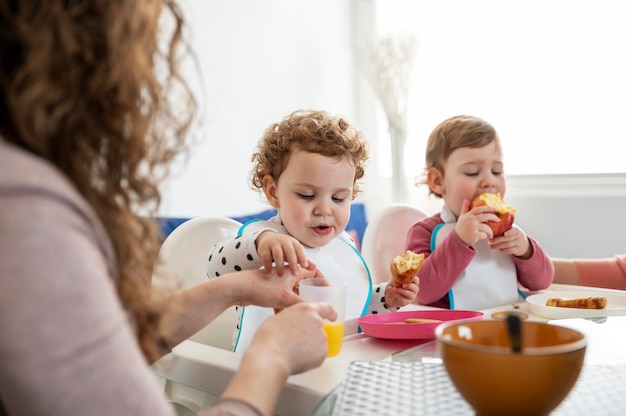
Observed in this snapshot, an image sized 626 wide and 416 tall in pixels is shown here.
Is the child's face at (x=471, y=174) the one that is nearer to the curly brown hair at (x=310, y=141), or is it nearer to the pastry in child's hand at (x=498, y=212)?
the pastry in child's hand at (x=498, y=212)

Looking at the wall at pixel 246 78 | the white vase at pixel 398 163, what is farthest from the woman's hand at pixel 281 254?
the white vase at pixel 398 163

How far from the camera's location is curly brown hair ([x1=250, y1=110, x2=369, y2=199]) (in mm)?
1511

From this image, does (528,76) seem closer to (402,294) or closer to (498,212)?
(498,212)

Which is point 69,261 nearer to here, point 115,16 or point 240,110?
point 115,16

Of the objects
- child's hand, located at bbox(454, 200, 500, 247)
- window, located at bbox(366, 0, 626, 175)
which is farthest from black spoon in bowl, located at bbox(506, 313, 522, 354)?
window, located at bbox(366, 0, 626, 175)

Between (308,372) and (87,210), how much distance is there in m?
0.44

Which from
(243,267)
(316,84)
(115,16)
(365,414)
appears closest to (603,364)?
(365,414)

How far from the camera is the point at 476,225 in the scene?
5.53 feet

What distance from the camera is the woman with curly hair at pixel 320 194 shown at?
1.49 m

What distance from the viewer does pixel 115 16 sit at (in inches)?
24.5

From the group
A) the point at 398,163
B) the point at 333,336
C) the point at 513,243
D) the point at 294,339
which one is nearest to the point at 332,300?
the point at 333,336

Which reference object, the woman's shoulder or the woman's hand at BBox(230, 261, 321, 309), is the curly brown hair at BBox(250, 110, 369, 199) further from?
the woman's shoulder

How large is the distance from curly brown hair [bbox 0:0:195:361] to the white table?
0.22 metres

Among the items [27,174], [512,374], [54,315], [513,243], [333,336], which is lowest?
[513,243]
